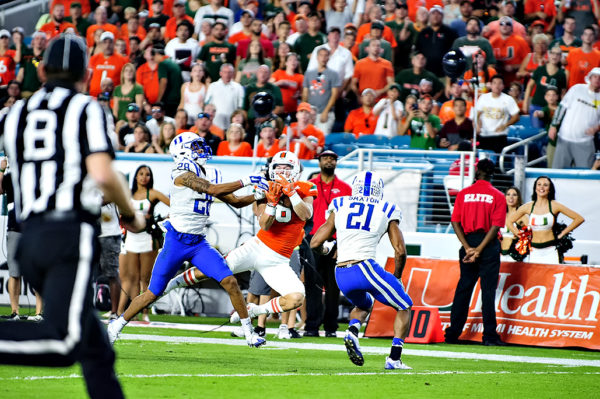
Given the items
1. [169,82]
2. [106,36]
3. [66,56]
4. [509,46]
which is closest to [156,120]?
[169,82]

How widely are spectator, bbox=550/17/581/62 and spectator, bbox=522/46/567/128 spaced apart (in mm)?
690

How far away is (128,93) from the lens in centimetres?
2058

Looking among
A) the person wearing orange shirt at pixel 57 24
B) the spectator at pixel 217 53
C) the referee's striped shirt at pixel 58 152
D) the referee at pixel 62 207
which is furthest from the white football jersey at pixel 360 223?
the person wearing orange shirt at pixel 57 24

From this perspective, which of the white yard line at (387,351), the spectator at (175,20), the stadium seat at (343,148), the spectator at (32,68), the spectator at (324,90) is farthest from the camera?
the spectator at (175,20)

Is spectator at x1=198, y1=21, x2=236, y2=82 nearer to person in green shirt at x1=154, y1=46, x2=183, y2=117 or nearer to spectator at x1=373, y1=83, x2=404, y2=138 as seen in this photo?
person in green shirt at x1=154, y1=46, x2=183, y2=117

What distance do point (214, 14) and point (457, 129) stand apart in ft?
21.9

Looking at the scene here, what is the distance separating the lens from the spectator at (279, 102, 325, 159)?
17.4 meters

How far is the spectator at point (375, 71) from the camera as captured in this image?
19.6 meters

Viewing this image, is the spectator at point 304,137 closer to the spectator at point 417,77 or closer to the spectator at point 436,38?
the spectator at point 417,77

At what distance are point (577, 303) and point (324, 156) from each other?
375 centimetres

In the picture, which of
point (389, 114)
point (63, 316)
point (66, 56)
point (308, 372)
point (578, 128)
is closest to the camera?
point (63, 316)

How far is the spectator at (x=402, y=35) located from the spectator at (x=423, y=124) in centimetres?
262

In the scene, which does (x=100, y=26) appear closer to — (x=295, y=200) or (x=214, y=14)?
(x=214, y=14)

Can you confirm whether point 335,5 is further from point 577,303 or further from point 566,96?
point 577,303
